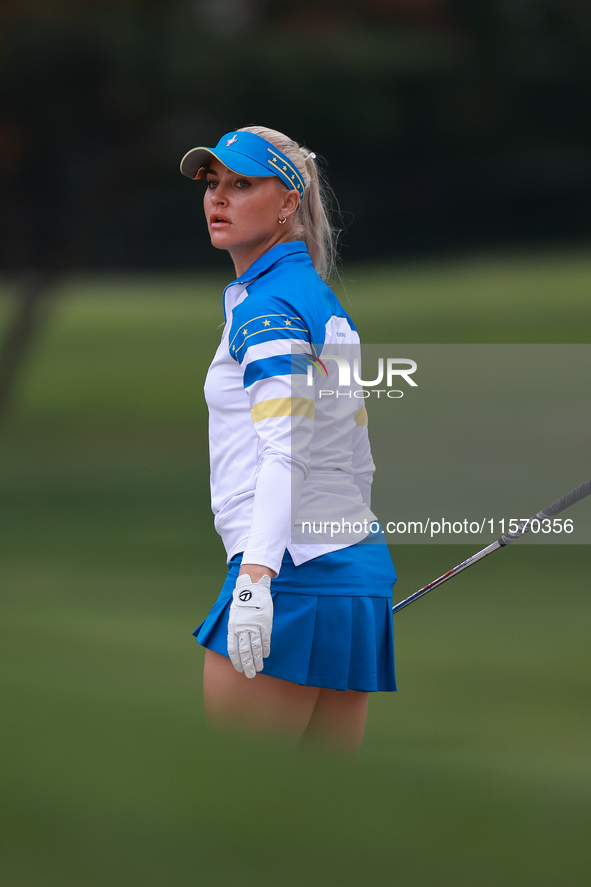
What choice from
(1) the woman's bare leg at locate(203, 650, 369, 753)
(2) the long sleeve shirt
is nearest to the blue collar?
(2) the long sleeve shirt

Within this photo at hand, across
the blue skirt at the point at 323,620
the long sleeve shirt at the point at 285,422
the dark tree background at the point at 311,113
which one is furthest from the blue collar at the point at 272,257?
the dark tree background at the point at 311,113

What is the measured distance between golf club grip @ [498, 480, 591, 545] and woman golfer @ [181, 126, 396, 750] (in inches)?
10.8

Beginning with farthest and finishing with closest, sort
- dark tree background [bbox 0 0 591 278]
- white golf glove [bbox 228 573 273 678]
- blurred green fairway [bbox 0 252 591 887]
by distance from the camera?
dark tree background [bbox 0 0 591 278] → white golf glove [bbox 228 573 273 678] → blurred green fairway [bbox 0 252 591 887]

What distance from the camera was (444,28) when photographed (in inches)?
808

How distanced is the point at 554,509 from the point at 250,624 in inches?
24.0

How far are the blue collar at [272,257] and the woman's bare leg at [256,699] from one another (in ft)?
1.85

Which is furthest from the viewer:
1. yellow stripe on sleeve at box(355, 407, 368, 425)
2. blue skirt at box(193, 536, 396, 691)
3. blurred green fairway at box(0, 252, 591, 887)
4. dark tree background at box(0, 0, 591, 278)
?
dark tree background at box(0, 0, 591, 278)

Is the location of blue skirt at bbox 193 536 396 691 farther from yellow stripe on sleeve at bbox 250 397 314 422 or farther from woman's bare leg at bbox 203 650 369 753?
yellow stripe on sleeve at bbox 250 397 314 422

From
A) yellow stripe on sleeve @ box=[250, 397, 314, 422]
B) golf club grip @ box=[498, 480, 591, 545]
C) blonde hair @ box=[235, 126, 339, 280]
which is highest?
blonde hair @ box=[235, 126, 339, 280]

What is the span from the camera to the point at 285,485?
152 centimetres

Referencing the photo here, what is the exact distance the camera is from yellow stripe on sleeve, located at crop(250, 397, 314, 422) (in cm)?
152

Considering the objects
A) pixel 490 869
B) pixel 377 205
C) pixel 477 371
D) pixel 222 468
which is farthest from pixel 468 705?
pixel 377 205

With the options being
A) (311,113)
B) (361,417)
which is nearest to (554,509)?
(361,417)

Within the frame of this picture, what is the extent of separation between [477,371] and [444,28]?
12.7m
